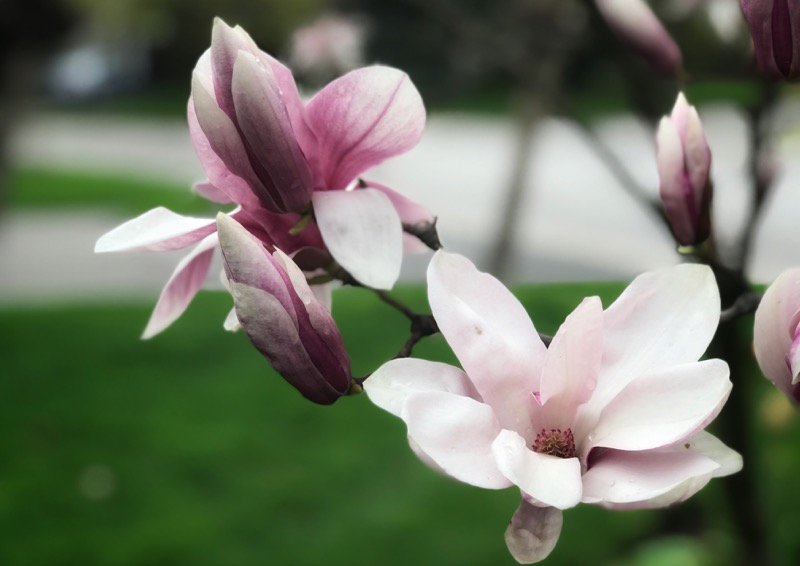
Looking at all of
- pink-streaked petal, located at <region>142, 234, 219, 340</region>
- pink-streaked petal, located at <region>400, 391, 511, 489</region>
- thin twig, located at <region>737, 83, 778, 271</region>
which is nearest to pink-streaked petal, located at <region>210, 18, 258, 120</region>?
pink-streaked petal, located at <region>142, 234, 219, 340</region>

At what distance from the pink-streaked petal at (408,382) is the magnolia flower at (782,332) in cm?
16

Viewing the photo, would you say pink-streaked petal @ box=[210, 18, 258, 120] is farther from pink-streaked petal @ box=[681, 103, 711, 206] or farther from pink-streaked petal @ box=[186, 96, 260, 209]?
pink-streaked petal @ box=[681, 103, 711, 206]

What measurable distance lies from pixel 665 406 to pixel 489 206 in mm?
5976

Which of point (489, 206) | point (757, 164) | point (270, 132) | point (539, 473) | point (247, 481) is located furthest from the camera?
point (489, 206)

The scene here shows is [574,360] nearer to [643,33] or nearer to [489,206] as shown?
[643,33]

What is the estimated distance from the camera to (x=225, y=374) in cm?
335

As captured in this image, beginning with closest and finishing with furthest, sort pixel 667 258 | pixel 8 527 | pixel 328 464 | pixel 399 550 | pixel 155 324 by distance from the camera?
pixel 155 324 < pixel 667 258 < pixel 399 550 < pixel 8 527 < pixel 328 464

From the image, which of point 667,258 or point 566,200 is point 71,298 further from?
point 667,258

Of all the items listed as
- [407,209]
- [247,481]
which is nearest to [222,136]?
[407,209]

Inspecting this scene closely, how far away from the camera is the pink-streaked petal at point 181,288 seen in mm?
597

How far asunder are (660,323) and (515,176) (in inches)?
95.6

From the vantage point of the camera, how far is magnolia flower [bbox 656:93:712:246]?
0.56 meters

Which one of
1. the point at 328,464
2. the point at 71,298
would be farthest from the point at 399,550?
the point at 71,298

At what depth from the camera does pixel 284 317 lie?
0.50m
